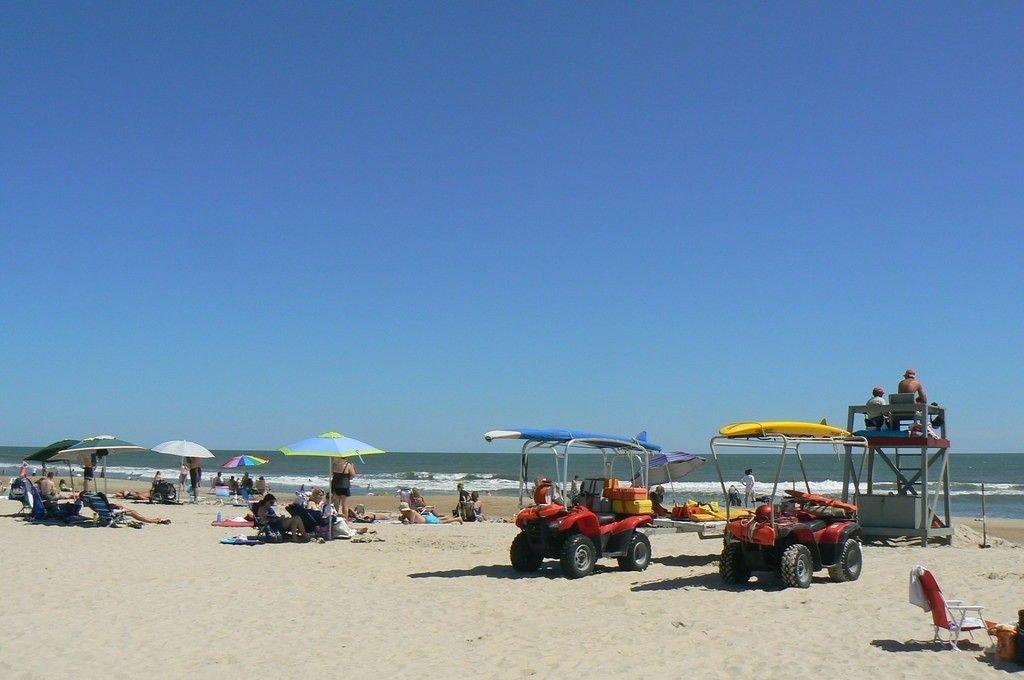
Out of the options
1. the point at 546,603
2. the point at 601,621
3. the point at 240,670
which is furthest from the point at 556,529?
the point at 240,670

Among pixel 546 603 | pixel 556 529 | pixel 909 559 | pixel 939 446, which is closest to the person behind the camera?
pixel 546 603

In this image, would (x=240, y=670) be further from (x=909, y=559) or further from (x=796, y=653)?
(x=909, y=559)

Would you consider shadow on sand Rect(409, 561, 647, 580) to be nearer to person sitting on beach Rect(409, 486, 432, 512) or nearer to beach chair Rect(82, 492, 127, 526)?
beach chair Rect(82, 492, 127, 526)

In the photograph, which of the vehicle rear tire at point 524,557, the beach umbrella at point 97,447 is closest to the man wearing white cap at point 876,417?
the vehicle rear tire at point 524,557

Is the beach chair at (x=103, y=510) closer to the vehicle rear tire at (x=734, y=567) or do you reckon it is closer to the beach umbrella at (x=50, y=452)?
the beach umbrella at (x=50, y=452)

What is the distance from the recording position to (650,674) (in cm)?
726

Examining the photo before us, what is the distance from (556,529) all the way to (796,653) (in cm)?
464

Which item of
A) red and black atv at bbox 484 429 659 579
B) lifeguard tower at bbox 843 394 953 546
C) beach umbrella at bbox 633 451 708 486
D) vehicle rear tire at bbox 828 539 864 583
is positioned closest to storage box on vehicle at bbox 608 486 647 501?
red and black atv at bbox 484 429 659 579

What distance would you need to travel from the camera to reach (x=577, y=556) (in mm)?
11922

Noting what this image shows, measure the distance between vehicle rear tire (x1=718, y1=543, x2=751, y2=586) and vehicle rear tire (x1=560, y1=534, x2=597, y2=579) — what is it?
177 centimetres

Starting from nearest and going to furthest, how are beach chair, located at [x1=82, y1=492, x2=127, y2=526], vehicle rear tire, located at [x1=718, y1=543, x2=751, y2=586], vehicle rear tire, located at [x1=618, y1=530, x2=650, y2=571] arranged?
1. vehicle rear tire, located at [x1=718, y1=543, x2=751, y2=586]
2. vehicle rear tire, located at [x1=618, y1=530, x2=650, y2=571]
3. beach chair, located at [x1=82, y1=492, x2=127, y2=526]

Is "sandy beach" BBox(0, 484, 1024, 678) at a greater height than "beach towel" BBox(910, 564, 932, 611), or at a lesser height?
lesser

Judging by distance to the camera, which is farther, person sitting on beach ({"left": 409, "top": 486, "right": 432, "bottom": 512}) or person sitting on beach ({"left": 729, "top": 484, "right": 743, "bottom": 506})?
person sitting on beach ({"left": 409, "top": 486, "right": 432, "bottom": 512})

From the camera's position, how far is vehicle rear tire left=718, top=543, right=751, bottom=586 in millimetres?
11172
